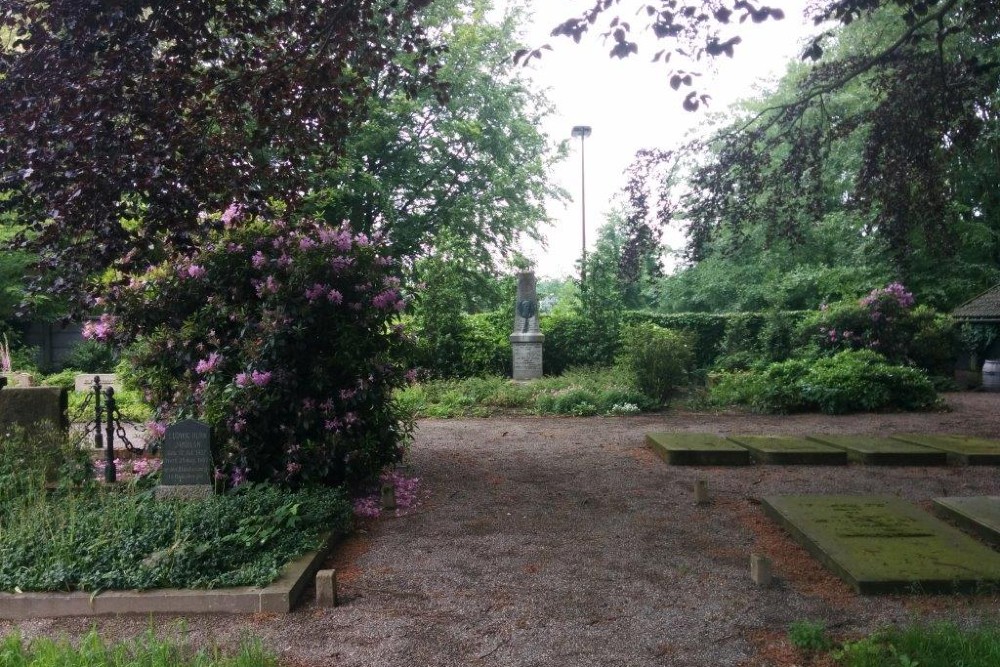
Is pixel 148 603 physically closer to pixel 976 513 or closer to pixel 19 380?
pixel 976 513

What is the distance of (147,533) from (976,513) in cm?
580

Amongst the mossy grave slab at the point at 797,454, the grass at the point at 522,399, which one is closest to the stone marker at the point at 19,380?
the grass at the point at 522,399

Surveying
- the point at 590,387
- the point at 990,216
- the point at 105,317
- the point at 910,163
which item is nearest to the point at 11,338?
the point at 590,387

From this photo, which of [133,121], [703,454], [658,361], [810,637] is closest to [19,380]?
[133,121]

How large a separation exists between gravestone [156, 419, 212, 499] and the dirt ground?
4.10 feet

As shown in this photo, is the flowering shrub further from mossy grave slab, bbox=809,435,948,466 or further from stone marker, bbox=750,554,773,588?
stone marker, bbox=750,554,773,588

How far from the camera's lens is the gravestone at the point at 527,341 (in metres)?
19.7

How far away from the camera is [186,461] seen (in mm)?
5750

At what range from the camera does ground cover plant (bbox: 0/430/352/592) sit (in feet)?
14.5

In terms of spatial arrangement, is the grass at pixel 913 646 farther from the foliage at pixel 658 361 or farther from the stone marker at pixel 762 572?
the foliage at pixel 658 361

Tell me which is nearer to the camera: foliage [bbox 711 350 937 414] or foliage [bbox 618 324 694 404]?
foliage [bbox 711 350 937 414]

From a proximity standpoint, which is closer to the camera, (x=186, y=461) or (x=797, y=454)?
(x=186, y=461)

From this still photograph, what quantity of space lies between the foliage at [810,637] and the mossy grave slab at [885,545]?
2.38 ft

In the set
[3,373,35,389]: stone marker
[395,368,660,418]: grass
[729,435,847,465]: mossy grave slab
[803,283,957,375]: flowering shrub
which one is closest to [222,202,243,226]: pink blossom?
[729,435,847,465]: mossy grave slab
